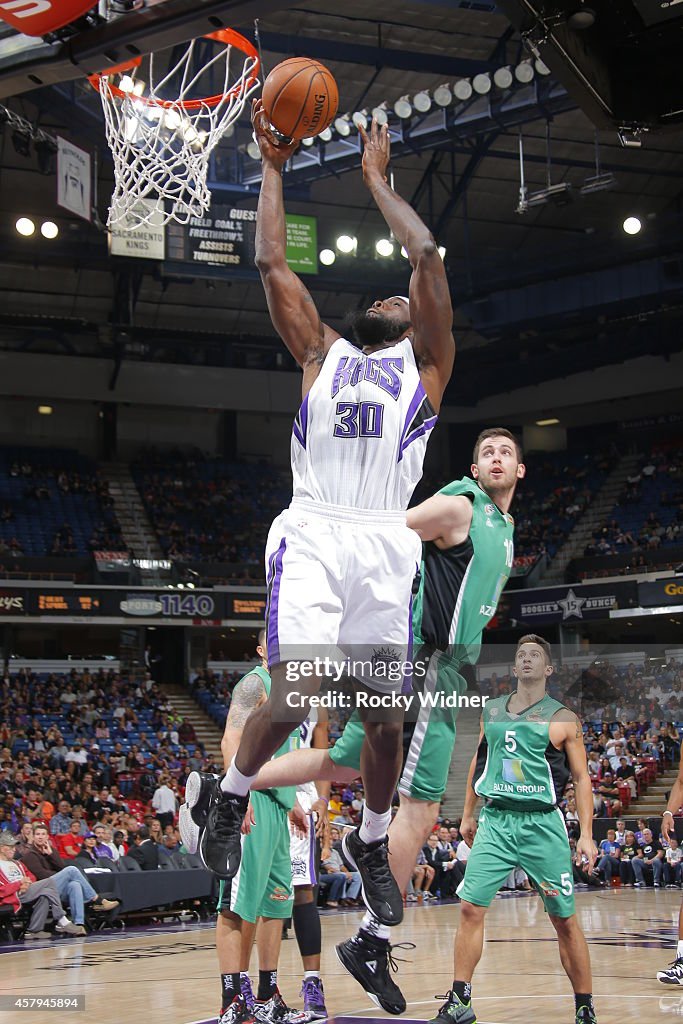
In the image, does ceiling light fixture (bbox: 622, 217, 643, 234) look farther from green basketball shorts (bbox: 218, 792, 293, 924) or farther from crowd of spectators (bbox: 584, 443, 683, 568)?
green basketball shorts (bbox: 218, 792, 293, 924)

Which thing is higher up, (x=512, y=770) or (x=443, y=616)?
(x=443, y=616)

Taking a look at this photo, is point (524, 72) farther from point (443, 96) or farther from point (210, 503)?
point (210, 503)

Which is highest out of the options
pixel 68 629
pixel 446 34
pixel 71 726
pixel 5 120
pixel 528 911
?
pixel 446 34

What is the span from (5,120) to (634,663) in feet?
43.7

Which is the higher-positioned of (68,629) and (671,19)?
(671,19)

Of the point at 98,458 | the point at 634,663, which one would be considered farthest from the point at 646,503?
the point at 634,663

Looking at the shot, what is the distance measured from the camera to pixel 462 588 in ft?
16.0

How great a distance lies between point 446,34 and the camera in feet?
69.1

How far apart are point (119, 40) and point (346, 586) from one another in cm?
274

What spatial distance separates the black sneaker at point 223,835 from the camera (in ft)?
12.9

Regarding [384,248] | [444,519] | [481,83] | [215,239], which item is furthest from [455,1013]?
[384,248]

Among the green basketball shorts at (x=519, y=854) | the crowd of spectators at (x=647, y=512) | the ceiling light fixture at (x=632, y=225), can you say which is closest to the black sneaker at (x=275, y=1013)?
the green basketball shorts at (x=519, y=854)

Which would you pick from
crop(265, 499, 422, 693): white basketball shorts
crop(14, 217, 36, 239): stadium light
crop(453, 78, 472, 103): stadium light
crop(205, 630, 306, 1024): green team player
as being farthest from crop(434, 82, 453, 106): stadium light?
crop(265, 499, 422, 693): white basketball shorts

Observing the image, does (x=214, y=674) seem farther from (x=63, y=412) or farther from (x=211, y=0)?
(x=211, y=0)
